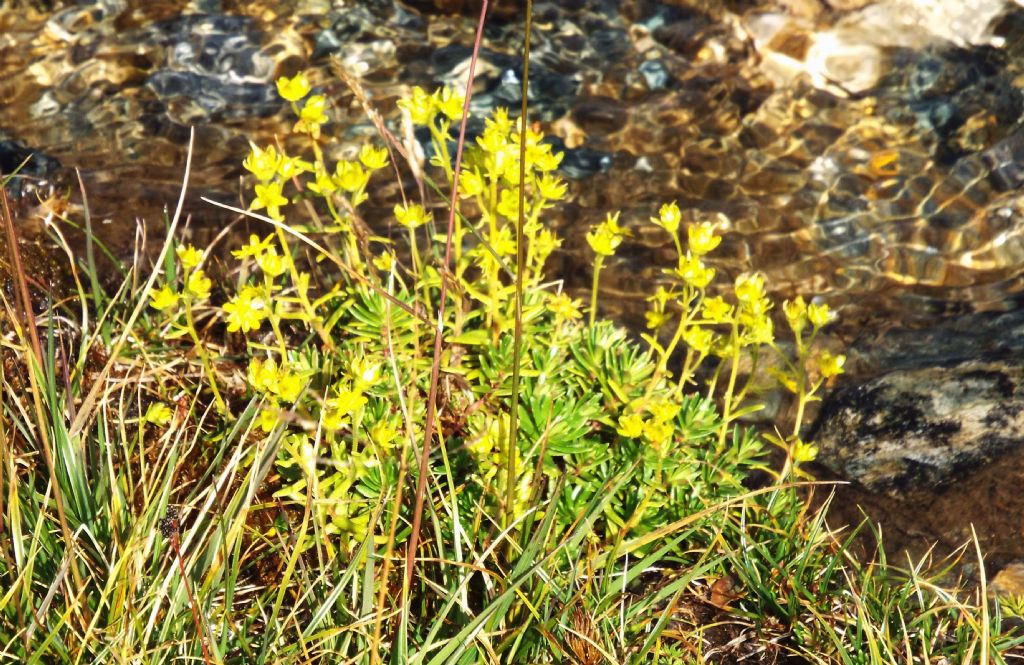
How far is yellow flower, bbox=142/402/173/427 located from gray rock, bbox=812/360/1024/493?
211 cm

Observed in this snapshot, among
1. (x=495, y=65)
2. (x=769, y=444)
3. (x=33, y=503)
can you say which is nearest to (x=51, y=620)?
(x=33, y=503)

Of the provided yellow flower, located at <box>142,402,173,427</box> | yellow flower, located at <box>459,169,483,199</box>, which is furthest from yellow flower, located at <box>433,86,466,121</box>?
yellow flower, located at <box>142,402,173,427</box>

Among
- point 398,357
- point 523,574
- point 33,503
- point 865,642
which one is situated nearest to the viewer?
point 523,574

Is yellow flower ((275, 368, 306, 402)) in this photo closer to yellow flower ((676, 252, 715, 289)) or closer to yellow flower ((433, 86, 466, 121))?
yellow flower ((433, 86, 466, 121))

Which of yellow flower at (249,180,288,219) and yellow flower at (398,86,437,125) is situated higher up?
yellow flower at (398,86,437,125)

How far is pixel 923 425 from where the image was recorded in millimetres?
3391

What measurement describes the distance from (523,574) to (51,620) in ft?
3.61

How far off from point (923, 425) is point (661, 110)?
259cm

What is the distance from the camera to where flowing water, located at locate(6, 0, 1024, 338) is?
462 centimetres

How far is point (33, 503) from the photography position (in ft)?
8.05

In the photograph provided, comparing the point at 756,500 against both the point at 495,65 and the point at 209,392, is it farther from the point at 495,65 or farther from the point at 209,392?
the point at 495,65

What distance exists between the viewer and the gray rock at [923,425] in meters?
3.26

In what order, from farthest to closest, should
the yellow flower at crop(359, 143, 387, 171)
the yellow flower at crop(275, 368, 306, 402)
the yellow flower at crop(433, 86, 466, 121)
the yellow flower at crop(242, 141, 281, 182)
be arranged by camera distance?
the yellow flower at crop(359, 143, 387, 171) → the yellow flower at crop(433, 86, 466, 121) → the yellow flower at crop(242, 141, 281, 182) → the yellow flower at crop(275, 368, 306, 402)

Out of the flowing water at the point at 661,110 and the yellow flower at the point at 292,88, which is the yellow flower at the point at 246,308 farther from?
the flowing water at the point at 661,110
